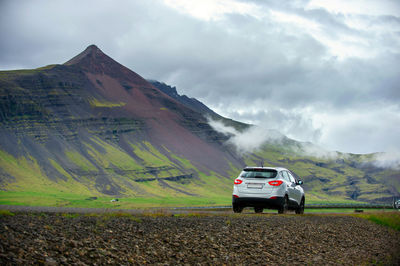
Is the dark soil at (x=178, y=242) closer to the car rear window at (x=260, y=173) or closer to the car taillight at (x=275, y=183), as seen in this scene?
the car taillight at (x=275, y=183)

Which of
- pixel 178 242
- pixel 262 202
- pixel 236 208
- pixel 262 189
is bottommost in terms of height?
pixel 178 242

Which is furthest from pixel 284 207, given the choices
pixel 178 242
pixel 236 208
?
pixel 178 242

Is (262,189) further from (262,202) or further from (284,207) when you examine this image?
(284,207)

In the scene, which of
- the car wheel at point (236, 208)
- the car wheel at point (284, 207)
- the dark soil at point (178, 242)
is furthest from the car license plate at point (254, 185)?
the dark soil at point (178, 242)

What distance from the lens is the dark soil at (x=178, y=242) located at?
9.46 metres

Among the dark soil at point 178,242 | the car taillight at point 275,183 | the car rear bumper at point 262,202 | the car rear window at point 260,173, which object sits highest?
the car rear window at point 260,173

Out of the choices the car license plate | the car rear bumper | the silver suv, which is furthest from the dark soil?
the car license plate

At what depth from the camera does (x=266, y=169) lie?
23719 mm

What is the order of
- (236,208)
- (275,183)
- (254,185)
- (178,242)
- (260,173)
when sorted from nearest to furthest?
(178,242), (275,183), (254,185), (260,173), (236,208)

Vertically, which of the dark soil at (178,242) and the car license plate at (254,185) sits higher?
the car license plate at (254,185)

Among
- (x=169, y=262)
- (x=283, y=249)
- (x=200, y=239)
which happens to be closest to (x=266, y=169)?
(x=283, y=249)

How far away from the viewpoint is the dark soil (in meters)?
9.46

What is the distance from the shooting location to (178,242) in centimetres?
1270

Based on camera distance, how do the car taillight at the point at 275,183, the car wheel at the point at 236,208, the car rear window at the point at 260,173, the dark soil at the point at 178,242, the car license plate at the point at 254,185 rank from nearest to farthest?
the dark soil at the point at 178,242 → the car taillight at the point at 275,183 → the car license plate at the point at 254,185 → the car rear window at the point at 260,173 → the car wheel at the point at 236,208
